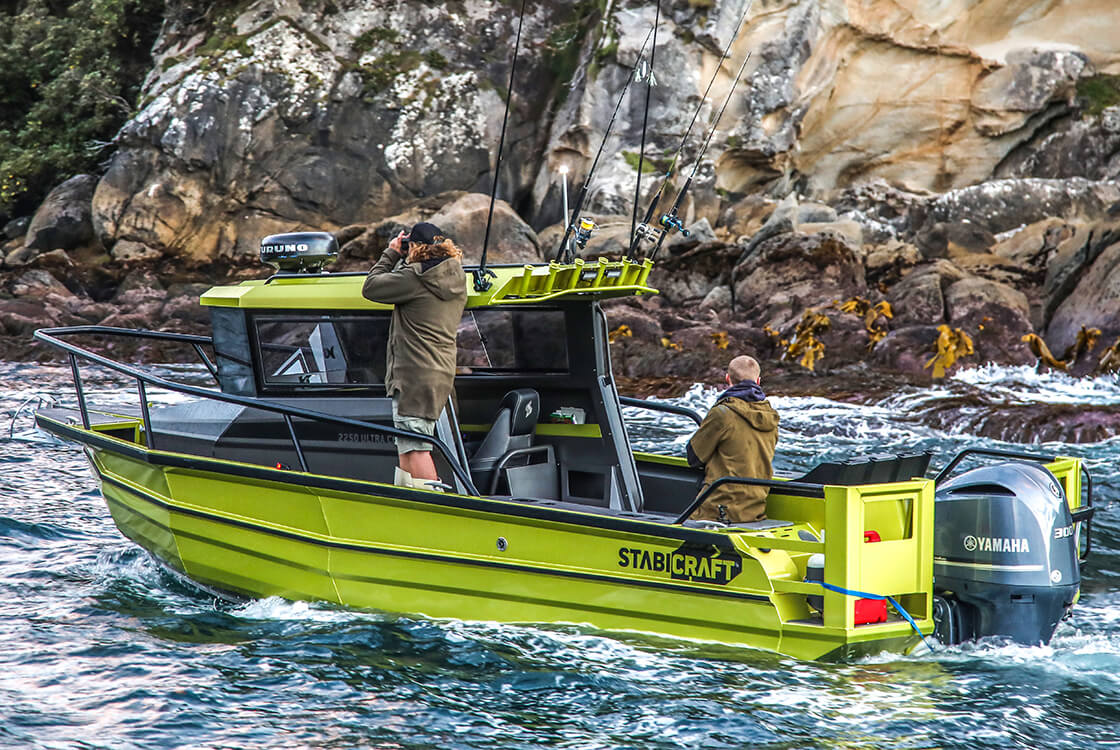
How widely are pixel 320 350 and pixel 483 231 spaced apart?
55.6ft

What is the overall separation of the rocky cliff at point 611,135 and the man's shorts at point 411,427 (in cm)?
1751

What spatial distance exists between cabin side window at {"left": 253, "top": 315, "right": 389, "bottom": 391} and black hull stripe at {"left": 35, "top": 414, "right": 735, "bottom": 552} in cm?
76

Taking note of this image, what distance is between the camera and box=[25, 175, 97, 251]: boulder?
26.9 meters

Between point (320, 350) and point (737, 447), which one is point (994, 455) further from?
point (320, 350)

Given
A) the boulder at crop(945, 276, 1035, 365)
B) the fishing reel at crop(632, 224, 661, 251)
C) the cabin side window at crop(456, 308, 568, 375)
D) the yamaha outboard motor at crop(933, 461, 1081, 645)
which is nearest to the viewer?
the yamaha outboard motor at crop(933, 461, 1081, 645)

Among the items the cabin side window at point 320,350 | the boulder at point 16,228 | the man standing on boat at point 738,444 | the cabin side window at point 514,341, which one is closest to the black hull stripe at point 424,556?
the man standing on boat at point 738,444

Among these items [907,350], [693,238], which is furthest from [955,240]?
[907,350]

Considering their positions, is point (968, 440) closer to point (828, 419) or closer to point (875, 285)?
point (828, 419)

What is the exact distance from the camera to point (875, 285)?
24.6m

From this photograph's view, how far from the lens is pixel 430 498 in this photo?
6.73 metres

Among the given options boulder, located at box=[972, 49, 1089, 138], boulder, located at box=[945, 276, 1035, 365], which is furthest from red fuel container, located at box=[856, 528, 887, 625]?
boulder, located at box=[972, 49, 1089, 138]

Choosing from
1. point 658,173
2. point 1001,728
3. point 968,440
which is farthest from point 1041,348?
point 1001,728

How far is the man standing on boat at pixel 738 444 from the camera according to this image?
269 inches

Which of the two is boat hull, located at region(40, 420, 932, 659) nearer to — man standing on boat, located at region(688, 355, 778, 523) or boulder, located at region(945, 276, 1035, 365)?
man standing on boat, located at region(688, 355, 778, 523)
